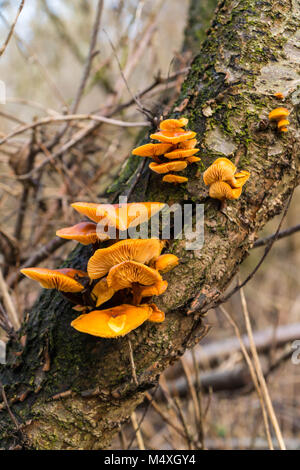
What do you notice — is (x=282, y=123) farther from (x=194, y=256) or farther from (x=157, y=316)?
(x=157, y=316)

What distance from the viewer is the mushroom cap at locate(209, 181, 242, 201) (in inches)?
48.3

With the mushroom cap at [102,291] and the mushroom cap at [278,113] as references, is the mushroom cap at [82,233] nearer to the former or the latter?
the mushroom cap at [102,291]

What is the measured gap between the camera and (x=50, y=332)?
4.46 ft

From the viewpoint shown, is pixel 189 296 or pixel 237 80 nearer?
pixel 189 296

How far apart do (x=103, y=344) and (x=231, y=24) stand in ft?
4.70

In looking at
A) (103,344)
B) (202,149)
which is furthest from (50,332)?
(202,149)

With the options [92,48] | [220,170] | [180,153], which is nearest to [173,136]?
[180,153]

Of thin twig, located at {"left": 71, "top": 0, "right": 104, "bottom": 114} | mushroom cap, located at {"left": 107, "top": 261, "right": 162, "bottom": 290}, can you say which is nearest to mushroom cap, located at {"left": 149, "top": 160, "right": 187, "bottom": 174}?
mushroom cap, located at {"left": 107, "top": 261, "right": 162, "bottom": 290}

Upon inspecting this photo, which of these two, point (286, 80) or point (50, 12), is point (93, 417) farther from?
point (50, 12)

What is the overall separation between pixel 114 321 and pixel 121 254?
0.21 meters

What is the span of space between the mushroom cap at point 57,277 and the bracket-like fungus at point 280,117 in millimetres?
948

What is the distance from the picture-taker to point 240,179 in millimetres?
1243

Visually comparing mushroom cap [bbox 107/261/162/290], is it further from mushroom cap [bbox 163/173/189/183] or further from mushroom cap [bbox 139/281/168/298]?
mushroom cap [bbox 163/173/189/183]

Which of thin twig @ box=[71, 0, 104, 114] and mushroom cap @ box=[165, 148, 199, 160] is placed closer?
mushroom cap @ box=[165, 148, 199, 160]
